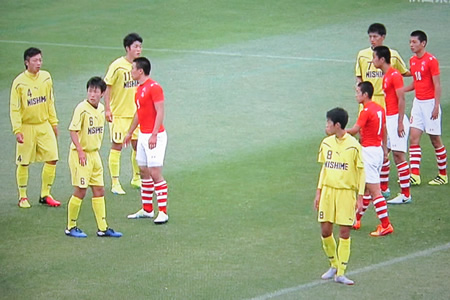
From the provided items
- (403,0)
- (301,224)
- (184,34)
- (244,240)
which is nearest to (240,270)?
(244,240)

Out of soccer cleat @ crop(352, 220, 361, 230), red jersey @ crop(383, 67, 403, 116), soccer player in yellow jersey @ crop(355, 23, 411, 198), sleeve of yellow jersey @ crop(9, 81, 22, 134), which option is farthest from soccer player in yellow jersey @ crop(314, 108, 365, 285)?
sleeve of yellow jersey @ crop(9, 81, 22, 134)

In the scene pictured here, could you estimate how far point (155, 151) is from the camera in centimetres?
1277

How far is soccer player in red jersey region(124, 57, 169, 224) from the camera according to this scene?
1271 centimetres

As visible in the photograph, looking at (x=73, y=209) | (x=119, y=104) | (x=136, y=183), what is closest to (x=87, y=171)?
(x=73, y=209)

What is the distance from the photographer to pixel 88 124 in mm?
12203

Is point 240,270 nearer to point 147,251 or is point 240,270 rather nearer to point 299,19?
point 147,251

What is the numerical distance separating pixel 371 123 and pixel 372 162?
0.48m

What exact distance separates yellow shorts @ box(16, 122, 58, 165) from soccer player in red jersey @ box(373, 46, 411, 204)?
450 centimetres

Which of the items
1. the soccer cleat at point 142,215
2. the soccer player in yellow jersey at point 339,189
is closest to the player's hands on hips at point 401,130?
the soccer player in yellow jersey at point 339,189

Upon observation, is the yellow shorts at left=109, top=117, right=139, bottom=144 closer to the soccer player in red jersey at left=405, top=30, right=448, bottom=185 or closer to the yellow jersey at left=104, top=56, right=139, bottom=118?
the yellow jersey at left=104, top=56, right=139, bottom=118

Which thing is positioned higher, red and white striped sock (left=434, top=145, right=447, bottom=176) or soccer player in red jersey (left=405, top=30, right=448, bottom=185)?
soccer player in red jersey (left=405, top=30, right=448, bottom=185)

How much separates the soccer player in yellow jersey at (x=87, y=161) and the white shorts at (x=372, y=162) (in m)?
3.11

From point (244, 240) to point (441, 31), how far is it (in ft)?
44.6

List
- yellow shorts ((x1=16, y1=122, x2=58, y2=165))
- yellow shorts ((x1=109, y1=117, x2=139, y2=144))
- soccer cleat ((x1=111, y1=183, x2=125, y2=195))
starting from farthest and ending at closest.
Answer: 1. yellow shorts ((x1=109, y1=117, x2=139, y2=144))
2. soccer cleat ((x1=111, y1=183, x2=125, y2=195))
3. yellow shorts ((x1=16, y1=122, x2=58, y2=165))
